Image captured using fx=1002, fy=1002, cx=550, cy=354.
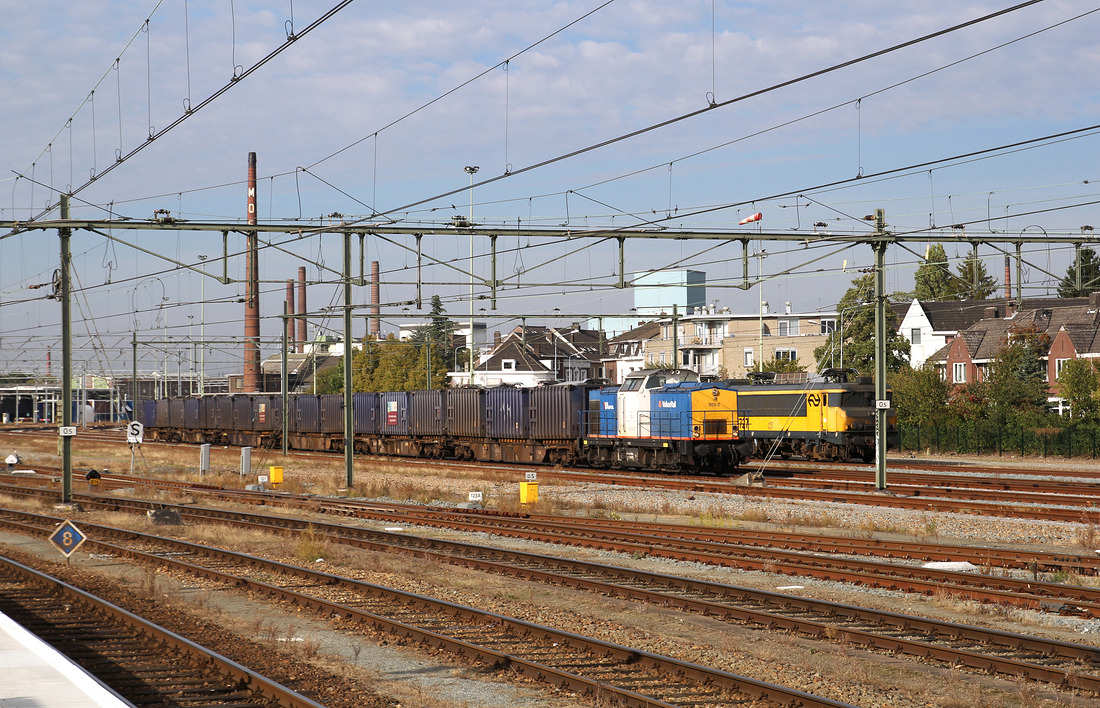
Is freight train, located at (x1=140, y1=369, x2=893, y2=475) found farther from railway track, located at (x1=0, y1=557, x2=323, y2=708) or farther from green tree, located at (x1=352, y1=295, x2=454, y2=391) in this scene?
green tree, located at (x1=352, y1=295, x2=454, y2=391)

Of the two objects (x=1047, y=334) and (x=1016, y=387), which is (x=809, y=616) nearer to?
(x=1016, y=387)

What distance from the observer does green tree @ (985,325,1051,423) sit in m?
49.6

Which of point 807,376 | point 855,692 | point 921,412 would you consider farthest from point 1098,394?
point 855,692

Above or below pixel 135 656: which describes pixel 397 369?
above

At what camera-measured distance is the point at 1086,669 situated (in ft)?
34.1

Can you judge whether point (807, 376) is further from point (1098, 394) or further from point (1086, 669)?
point (1086, 669)

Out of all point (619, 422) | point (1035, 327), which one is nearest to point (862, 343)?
point (1035, 327)

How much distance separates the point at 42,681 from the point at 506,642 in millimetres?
5149

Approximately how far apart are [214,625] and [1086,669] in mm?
10691

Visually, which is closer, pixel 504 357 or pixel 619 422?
pixel 619 422

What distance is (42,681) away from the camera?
9289 millimetres

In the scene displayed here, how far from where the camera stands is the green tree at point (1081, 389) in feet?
159

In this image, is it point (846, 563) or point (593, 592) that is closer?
point (593, 592)

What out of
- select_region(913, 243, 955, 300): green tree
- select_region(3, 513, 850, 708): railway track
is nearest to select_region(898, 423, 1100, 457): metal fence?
select_region(3, 513, 850, 708): railway track
